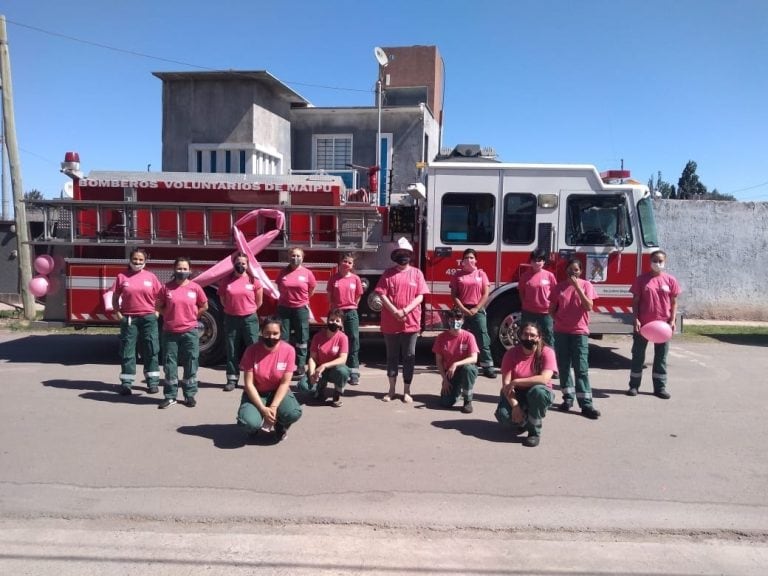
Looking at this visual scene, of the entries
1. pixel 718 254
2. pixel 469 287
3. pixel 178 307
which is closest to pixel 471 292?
pixel 469 287

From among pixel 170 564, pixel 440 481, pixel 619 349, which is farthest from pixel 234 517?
pixel 619 349

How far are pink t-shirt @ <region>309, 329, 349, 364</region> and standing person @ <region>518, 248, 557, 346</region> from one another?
2.35 metres

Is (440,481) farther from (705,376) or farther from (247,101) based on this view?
(247,101)

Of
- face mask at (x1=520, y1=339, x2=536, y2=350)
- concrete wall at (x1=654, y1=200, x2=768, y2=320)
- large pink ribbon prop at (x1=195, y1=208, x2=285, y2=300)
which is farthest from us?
concrete wall at (x1=654, y1=200, x2=768, y2=320)

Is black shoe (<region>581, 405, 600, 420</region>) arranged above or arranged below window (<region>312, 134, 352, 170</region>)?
below

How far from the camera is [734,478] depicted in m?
4.93

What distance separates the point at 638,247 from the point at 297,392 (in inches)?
197

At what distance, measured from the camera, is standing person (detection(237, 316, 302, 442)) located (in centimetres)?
540

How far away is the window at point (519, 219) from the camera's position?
873cm

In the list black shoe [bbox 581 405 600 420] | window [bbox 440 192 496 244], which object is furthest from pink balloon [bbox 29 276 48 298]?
black shoe [bbox 581 405 600 420]

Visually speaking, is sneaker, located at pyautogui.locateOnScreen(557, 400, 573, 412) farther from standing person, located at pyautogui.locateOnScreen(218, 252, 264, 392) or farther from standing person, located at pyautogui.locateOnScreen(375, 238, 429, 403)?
standing person, located at pyautogui.locateOnScreen(218, 252, 264, 392)

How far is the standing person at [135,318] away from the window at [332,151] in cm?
1253

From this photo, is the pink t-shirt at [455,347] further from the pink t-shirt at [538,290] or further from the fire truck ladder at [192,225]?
the fire truck ladder at [192,225]

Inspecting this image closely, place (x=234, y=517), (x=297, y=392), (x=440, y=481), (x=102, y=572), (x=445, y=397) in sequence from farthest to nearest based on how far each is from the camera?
(x=297, y=392) → (x=445, y=397) → (x=440, y=481) → (x=234, y=517) → (x=102, y=572)
